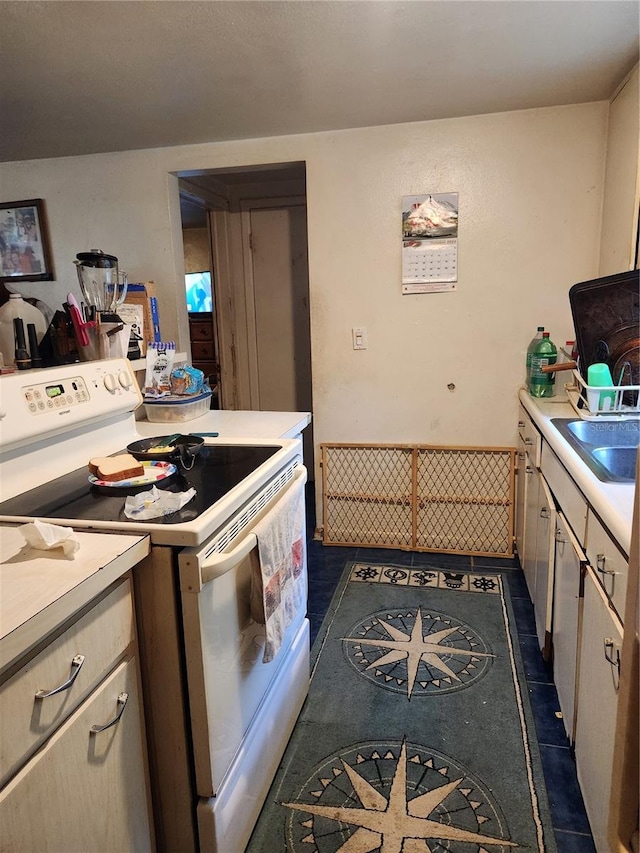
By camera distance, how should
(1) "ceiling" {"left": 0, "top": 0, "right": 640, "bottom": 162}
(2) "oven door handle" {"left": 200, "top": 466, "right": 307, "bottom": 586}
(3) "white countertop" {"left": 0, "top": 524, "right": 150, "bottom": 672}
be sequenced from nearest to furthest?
(3) "white countertop" {"left": 0, "top": 524, "right": 150, "bottom": 672} → (2) "oven door handle" {"left": 200, "top": 466, "right": 307, "bottom": 586} → (1) "ceiling" {"left": 0, "top": 0, "right": 640, "bottom": 162}

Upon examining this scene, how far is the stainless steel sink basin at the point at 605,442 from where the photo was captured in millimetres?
1601

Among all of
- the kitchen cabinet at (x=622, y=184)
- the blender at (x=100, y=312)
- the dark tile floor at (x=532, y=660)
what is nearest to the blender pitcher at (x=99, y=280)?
the blender at (x=100, y=312)

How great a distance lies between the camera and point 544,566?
1.88m

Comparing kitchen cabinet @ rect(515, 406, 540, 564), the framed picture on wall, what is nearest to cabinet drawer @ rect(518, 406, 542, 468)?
kitchen cabinet @ rect(515, 406, 540, 564)

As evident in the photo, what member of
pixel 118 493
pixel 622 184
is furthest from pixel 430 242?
pixel 118 493

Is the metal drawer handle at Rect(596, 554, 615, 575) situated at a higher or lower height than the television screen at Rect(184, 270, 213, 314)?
lower

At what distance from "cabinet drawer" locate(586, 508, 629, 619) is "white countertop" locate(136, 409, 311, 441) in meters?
0.91

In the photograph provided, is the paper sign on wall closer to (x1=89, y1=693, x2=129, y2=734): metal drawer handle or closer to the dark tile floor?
the dark tile floor

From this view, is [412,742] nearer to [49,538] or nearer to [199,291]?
[49,538]

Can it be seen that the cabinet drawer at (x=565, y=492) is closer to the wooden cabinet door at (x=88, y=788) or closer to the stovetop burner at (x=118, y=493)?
the stovetop burner at (x=118, y=493)

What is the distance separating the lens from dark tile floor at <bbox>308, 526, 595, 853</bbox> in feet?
4.38

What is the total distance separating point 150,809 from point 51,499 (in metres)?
0.65

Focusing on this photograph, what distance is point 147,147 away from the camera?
279 cm

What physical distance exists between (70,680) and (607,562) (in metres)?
1.03
